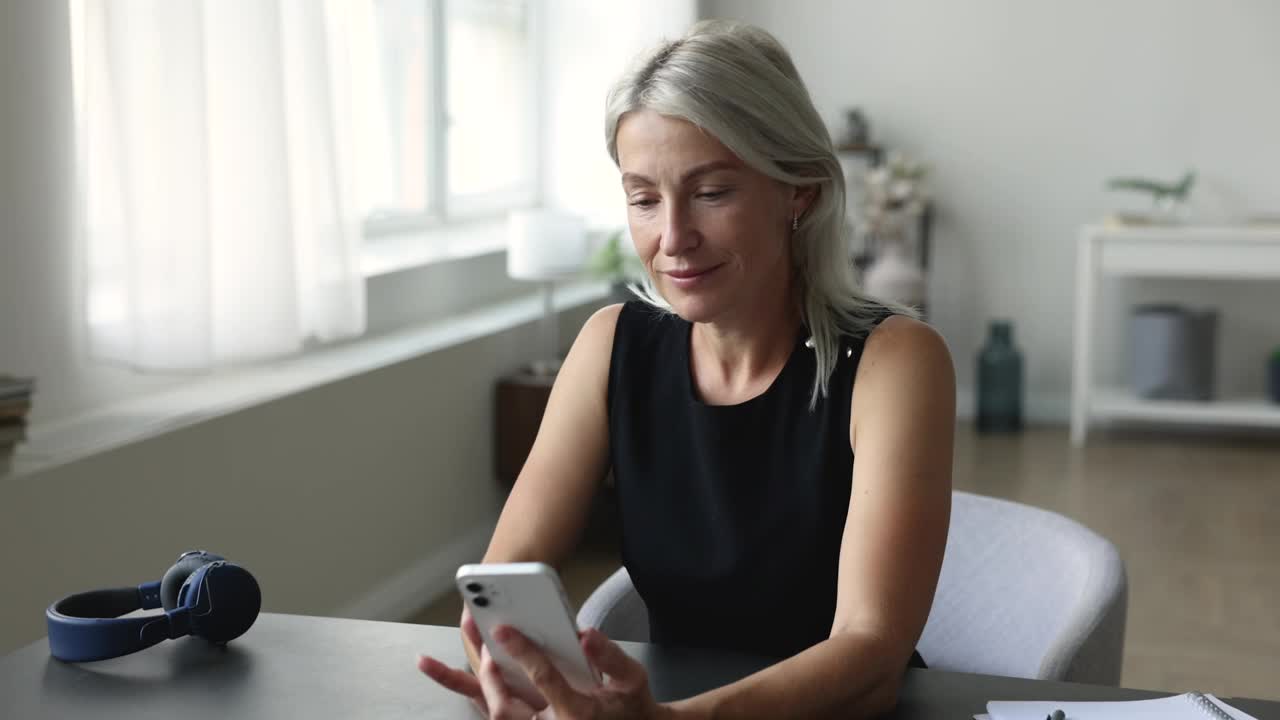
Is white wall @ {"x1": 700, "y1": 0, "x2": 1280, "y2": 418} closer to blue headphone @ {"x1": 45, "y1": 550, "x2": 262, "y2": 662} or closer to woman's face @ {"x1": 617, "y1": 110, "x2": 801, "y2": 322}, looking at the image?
woman's face @ {"x1": 617, "y1": 110, "x2": 801, "y2": 322}

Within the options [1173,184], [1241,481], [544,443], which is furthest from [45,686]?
[1173,184]

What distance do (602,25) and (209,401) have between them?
10.2ft

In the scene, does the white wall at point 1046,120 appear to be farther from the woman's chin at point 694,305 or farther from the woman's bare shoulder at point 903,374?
the woman's chin at point 694,305

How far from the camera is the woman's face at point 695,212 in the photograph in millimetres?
1492


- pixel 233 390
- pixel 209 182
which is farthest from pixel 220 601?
pixel 233 390

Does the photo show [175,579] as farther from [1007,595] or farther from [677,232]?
[1007,595]

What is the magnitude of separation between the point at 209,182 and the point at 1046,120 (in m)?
4.25

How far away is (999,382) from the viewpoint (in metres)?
6.07

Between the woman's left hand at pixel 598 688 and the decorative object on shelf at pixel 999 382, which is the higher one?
the woman's left hand at pixel 598 688

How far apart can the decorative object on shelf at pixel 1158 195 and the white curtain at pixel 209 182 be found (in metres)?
3.53

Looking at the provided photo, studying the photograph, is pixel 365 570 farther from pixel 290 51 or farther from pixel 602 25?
pixel 602 25

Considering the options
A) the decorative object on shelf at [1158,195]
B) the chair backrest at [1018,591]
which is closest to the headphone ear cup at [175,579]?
the chair backrest at [1018,591]

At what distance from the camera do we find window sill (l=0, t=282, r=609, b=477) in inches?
102

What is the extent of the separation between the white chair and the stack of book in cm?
118
